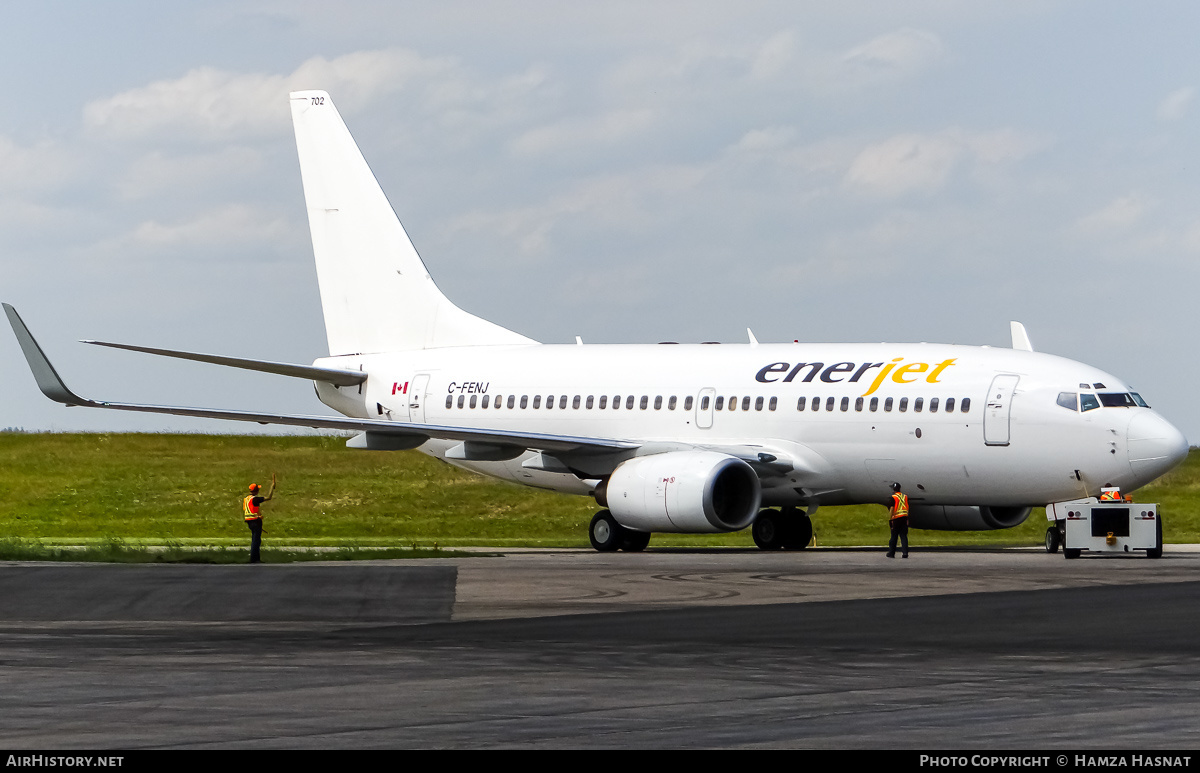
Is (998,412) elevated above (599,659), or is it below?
above

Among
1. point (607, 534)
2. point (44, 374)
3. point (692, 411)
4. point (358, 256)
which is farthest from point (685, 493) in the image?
point (358, 256)

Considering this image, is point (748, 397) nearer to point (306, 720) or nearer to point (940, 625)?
point (940, 625)

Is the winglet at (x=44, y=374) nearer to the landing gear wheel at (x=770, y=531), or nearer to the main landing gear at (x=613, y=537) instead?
the main landing gear at (x=613, y=537)

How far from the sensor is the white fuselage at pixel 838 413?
101 ft

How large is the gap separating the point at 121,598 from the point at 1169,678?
1246 centimetres

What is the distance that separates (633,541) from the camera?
115ft

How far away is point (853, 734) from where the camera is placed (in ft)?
33.5

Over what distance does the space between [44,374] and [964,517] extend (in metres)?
16.7

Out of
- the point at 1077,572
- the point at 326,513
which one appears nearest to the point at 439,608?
the point at 1077,572

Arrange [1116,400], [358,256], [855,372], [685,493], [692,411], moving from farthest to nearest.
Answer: [358,256]
[692,411]
[855,372]
[685,493]
[1116,400]

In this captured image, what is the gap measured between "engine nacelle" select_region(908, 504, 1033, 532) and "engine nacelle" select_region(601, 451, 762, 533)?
3.31 m

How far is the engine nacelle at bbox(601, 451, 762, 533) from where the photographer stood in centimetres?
3173

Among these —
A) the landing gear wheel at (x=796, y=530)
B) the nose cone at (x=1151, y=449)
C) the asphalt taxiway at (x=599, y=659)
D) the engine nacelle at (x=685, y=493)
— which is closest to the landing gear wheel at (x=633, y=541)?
the engine nacelle at (x=685, y=493)

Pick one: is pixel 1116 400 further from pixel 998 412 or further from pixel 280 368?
pixel 280 368
